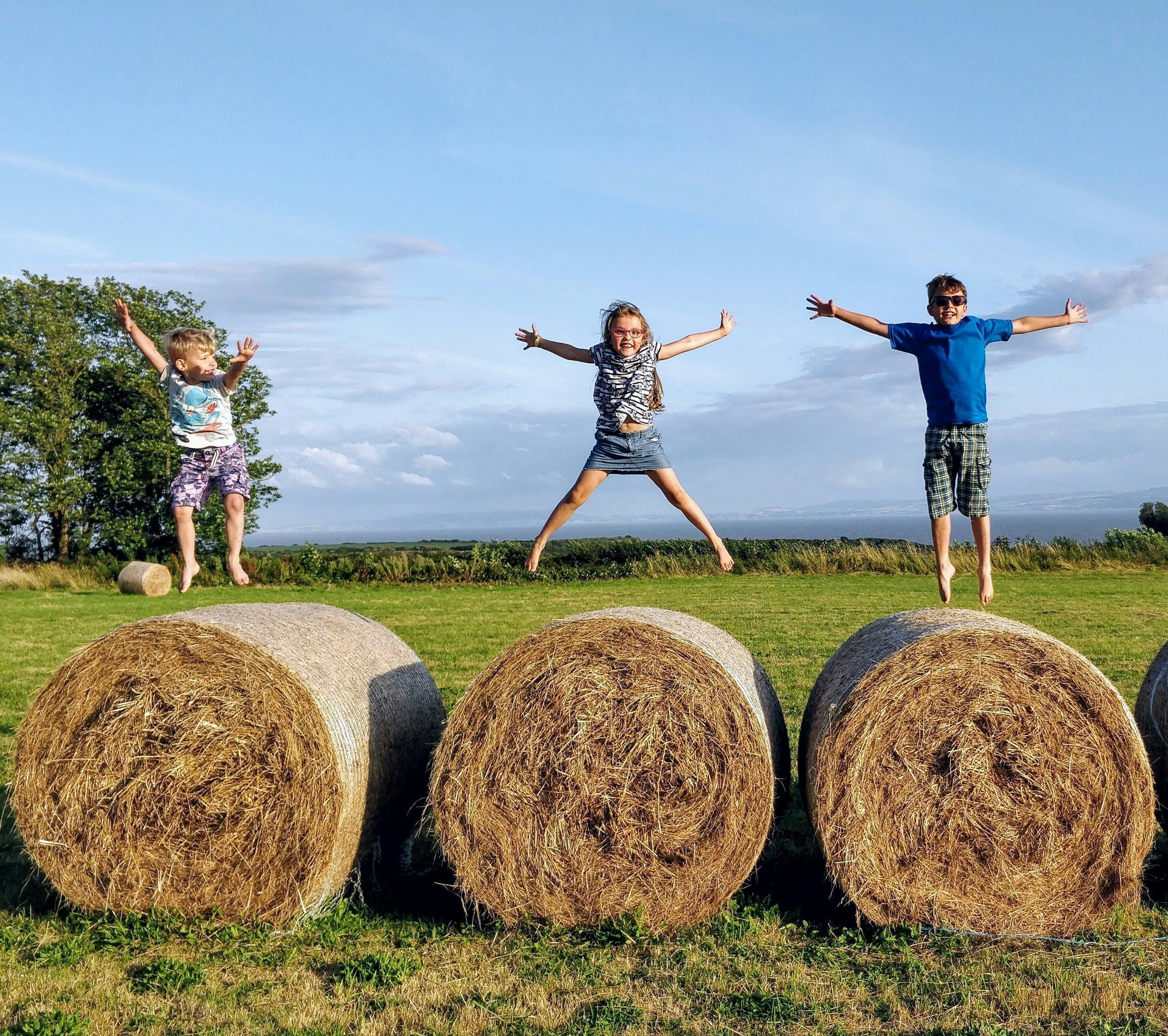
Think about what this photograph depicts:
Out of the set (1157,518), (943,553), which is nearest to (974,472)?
(943,553)

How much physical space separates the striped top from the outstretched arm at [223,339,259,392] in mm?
2837

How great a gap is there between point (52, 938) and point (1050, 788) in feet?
17.7

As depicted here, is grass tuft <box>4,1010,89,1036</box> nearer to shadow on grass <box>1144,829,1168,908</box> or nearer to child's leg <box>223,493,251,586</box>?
child's leg <box>223,493,251,586</box>

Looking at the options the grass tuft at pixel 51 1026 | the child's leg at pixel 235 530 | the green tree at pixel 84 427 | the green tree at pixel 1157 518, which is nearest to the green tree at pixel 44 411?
the green tree at pixel 84 427

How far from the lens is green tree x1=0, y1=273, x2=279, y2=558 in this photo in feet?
125

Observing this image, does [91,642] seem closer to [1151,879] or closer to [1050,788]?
[1050,788]

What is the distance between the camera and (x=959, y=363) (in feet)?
25.4

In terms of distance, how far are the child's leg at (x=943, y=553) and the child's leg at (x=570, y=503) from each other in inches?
109

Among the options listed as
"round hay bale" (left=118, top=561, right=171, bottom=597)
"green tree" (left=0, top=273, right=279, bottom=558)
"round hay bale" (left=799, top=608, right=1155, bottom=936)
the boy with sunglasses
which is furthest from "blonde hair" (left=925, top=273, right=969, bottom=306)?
"green tree" (left=0, top=273, right=279, bottom=558)

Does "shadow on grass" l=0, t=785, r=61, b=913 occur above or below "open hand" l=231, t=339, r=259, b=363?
below

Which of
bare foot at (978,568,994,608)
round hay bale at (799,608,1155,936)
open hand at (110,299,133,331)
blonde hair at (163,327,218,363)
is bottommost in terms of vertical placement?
round hay bale at (799,608,1155,936)

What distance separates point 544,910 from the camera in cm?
540

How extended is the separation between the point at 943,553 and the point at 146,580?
999 inches

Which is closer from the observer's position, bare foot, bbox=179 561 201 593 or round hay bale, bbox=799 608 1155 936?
round hay bale, bbox=799 608 1155 936
